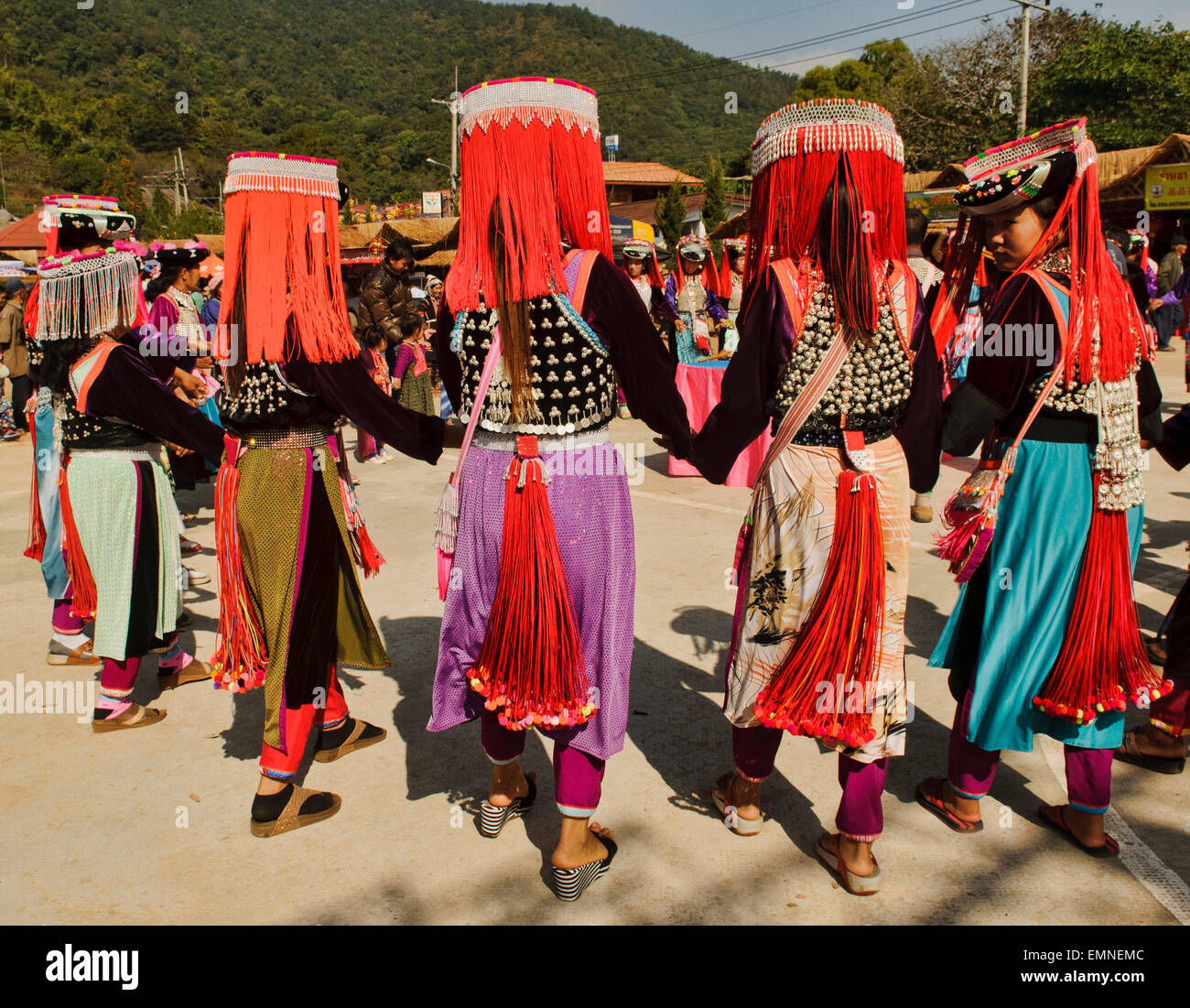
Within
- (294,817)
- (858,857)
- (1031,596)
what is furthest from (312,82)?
(858,857)

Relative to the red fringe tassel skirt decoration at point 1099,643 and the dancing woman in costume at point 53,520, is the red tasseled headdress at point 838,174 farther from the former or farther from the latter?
the dancing woman in costume at point 53,520

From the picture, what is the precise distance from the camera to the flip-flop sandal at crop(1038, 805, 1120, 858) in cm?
265

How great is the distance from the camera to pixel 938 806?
2865 millimetres

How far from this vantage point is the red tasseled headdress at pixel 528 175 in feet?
7.36

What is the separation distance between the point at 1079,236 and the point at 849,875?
77.2 inches

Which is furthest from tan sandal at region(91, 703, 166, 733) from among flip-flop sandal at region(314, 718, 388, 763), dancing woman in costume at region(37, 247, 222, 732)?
flip-flop sandal at region(314, 718, 388, 763)

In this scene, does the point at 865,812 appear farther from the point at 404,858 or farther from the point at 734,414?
the point at 404,858

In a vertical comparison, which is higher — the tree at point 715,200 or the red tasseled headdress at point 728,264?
the tree at point 715,200

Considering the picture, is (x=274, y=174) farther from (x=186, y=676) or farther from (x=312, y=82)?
(x=312, y=82)

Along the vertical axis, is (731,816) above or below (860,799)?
below

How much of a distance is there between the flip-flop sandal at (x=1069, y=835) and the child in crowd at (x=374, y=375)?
5662mm

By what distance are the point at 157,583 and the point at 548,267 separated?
7.99ft

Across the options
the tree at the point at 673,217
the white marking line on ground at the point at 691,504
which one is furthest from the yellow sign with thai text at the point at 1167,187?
the tree at the point at 673,217

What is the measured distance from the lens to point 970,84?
30969mm
